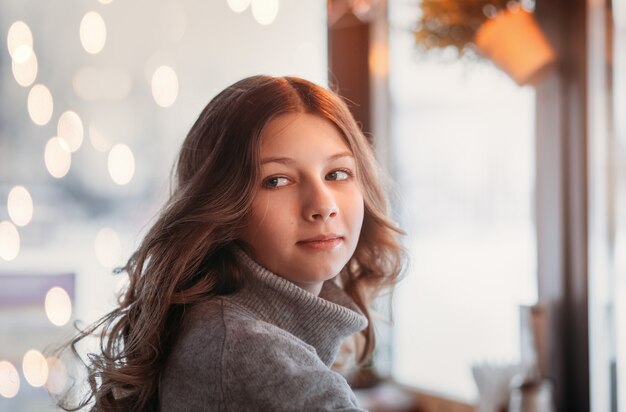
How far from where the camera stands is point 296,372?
67cm

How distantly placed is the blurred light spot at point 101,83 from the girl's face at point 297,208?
1.63 meters

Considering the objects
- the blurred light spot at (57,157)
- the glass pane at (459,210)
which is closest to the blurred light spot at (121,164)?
the blurred light spot at (57,157)

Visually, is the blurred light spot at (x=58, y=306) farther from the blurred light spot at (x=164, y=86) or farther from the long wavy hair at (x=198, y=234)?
the long wavy hair at (x=198, y=234)

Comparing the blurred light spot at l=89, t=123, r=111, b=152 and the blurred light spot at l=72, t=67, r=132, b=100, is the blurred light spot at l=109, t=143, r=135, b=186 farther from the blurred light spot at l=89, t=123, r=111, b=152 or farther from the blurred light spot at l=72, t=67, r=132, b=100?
the blurred light spot at l=72, t=67, r=132, b=100

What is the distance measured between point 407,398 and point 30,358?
127 cm

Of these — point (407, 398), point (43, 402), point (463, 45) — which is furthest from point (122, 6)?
point (407, 398)

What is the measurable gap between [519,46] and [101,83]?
3.86 ft

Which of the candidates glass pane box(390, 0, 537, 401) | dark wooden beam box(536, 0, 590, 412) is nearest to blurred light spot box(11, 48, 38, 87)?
glass pane box(390, 0, 537, 401)

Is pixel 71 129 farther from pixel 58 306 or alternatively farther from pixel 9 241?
pixel 58 306

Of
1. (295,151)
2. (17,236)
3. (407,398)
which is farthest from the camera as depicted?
(407,398)

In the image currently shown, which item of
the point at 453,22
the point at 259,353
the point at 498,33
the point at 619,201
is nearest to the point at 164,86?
the point at 453,22

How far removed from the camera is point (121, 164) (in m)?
2.33

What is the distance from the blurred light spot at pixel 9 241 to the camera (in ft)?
7.04

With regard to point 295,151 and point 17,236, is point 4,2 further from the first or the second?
point 295,151
